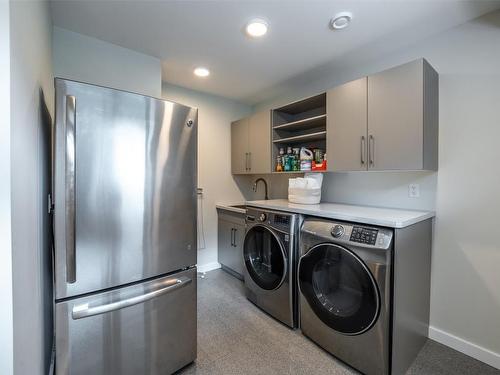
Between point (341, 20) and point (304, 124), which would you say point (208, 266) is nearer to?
point (304, 124)

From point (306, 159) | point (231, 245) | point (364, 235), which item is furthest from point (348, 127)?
point (231, 245)

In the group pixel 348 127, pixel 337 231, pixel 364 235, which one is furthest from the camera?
pixel 348 127

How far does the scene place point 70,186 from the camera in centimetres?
112

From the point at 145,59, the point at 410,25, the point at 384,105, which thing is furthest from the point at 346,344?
the point at 145,59

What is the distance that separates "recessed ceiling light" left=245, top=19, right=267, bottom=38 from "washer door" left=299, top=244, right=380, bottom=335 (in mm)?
1653

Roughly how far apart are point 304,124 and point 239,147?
3.40ft

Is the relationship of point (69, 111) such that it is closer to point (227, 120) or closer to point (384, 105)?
point (384, 105)

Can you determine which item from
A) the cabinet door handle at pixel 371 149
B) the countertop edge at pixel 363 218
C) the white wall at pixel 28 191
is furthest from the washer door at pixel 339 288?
the white wall at pixel 28 191

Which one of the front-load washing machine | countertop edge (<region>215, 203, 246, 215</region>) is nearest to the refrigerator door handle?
the front-load washing machine

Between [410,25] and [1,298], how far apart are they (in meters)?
2.63

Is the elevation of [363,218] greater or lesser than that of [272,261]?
greater

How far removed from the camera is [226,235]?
126 inches

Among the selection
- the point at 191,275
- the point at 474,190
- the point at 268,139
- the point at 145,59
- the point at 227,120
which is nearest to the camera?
the point at 191,275

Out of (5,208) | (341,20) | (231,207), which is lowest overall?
(231,207)
